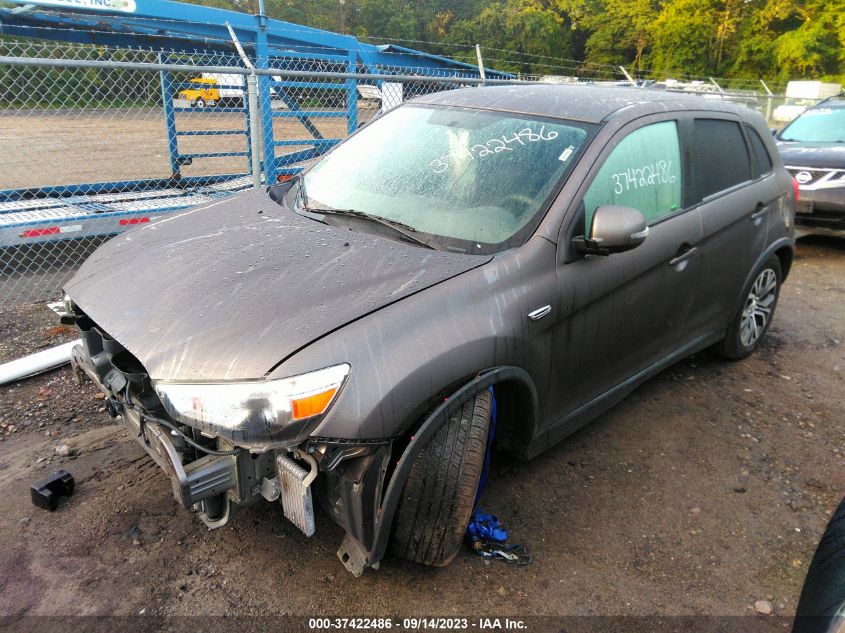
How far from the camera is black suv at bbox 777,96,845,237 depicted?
7.11 meters

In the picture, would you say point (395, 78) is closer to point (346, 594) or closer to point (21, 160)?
point (346, 594)

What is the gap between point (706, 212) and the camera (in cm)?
347

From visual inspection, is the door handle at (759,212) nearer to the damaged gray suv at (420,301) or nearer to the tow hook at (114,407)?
the damaged gray suv at (420,301)

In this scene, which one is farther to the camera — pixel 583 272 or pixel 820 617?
pixel 583 272

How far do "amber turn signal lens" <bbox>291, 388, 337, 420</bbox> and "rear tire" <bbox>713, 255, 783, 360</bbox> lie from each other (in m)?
3.09

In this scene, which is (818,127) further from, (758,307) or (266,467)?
(266,467)

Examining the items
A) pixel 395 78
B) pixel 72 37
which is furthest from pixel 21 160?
pixel 395 78

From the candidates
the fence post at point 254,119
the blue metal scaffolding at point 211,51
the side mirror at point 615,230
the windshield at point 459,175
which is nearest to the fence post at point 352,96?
the blue metal scaffolding at point 211,51

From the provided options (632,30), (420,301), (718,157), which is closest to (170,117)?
(718,157)

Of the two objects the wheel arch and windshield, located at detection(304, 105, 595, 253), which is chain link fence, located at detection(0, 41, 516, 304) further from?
the wheel arch

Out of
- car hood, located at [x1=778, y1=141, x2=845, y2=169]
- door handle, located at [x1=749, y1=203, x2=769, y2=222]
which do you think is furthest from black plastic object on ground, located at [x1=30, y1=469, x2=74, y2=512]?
car hood, located at [x1=778, y1=141, x2=845, y2=169]

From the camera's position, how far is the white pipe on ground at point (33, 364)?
384 cm

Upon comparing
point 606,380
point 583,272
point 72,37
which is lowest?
point 606,380

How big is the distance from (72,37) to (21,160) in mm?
6433
